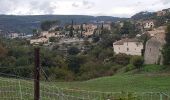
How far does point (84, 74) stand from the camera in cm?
4897

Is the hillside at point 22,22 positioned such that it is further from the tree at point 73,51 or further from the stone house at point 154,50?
the stone house at point 154,50

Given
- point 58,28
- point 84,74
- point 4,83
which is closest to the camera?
point 4,83

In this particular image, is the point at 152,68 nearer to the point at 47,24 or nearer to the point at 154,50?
the point at 154,50

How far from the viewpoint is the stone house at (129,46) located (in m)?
68.1

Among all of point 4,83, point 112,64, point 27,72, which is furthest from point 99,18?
point 4,83

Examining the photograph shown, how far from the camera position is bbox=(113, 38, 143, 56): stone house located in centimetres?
6812

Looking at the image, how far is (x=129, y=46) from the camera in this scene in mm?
69938

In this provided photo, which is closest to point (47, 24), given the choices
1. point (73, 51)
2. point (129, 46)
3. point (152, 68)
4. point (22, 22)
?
point (22, 22)

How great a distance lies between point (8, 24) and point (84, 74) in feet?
173

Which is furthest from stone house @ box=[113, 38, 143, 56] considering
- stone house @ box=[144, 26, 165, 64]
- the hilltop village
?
stone house @ box=[144, 26, 165, 64]

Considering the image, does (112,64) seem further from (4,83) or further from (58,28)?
(58,28)

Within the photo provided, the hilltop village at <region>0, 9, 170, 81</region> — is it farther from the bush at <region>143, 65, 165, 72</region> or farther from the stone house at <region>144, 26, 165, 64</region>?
the bush at <region>143, 65, 165, 72</region>

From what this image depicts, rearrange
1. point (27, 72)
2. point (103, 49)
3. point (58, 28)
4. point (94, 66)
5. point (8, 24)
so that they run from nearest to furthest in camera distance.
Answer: point (27, 72) < point (94, 66) < point (103, 49) < point (8, 24) < point (58, 28)

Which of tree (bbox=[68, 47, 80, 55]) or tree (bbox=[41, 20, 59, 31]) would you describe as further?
tree (bbox=[41, 20, 59, 31])
